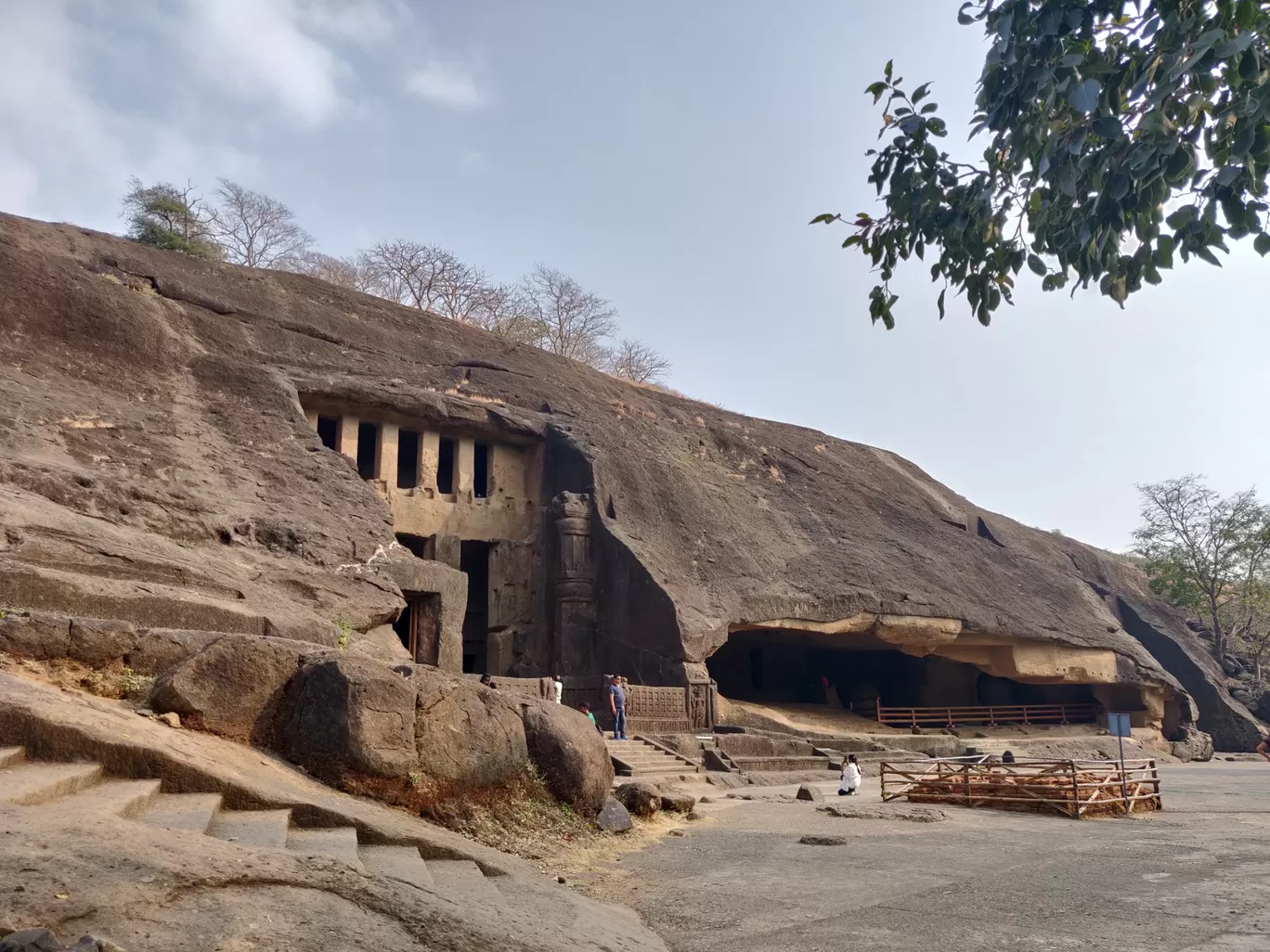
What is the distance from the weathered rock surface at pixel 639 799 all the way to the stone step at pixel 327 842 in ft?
14.6

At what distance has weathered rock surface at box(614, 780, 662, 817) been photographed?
8945 millimetres

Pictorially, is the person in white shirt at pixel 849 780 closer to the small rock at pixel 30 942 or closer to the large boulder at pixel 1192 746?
the small rock at pixel 30 942

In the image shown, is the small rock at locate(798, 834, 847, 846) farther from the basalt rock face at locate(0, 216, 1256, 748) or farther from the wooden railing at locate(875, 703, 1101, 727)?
the wooden railing at locate(875, 703, 1101, 727)

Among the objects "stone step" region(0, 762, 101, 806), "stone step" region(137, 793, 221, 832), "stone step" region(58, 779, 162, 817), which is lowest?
"stone step" region(137, 793, 221, 832)

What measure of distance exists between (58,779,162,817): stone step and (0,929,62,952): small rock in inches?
49.5

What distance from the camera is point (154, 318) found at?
15.1 meters

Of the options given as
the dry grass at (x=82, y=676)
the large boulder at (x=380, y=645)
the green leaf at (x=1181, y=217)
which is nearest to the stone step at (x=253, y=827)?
the dry grass at (x=82, y=676)

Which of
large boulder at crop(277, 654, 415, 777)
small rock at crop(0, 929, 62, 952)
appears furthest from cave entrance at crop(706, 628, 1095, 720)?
small rock at crop(0, 929, 62, 952)

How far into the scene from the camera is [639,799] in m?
8.95

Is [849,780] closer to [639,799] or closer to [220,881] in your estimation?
[639,799]

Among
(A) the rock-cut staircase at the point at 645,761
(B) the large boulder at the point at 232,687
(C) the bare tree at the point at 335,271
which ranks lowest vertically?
(A) the rock-cut staircase at the point at 645,761

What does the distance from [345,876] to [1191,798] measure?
1253 centimetres

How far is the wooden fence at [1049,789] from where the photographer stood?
1011 centimetres

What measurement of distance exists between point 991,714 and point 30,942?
23757 millimetres
